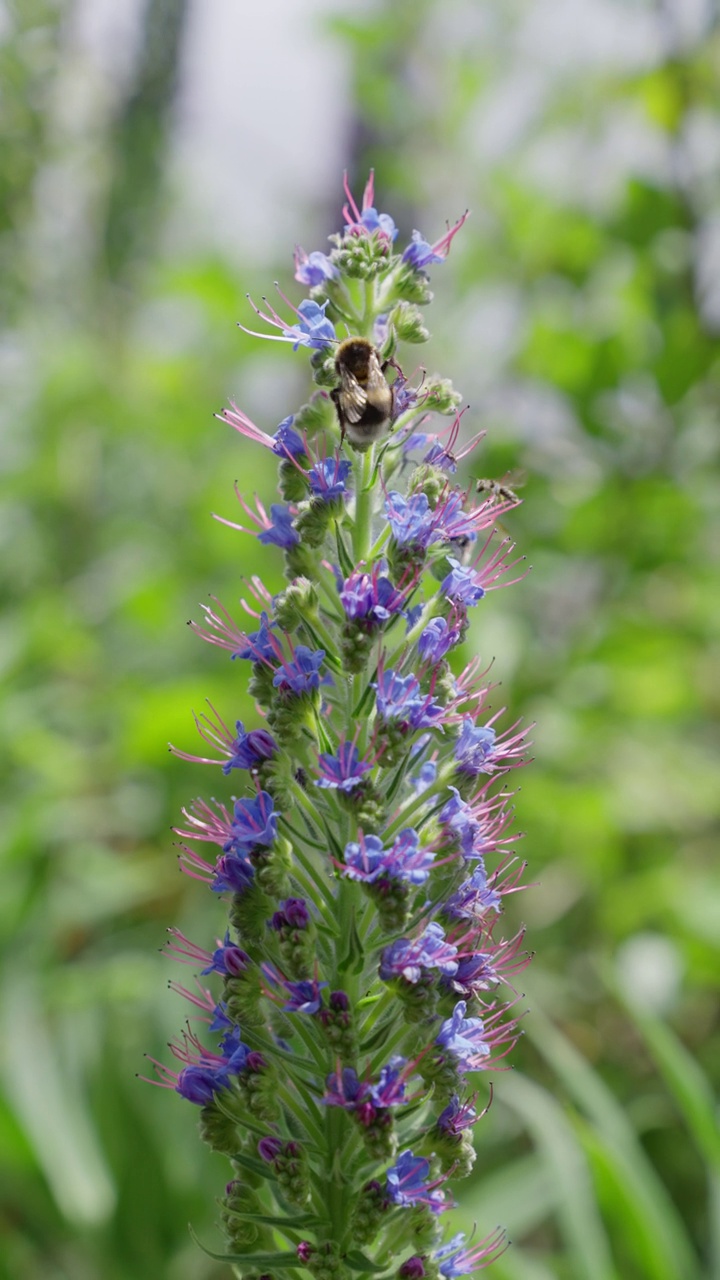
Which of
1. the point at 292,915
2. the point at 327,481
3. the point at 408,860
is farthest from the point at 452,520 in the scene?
the point at 292,915

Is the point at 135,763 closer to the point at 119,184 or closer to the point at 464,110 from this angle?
the point at 464,110

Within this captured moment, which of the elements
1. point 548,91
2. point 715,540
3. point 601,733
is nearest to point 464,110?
point 548,91

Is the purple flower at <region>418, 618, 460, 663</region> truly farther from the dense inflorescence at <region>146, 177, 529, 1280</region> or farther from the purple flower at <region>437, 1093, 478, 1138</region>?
the purple flower at <region>437, 1093, 478, 1138</region>

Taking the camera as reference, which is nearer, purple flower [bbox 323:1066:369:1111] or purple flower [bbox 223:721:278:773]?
purple flower [bbox 323:1066:369:1111]

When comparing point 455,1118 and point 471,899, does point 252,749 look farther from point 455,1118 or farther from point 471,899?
point 455,1118

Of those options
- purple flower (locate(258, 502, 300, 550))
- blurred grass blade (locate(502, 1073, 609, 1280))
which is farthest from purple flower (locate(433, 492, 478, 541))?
blurred grass blade (locate(502, 1073, 609, 1280))

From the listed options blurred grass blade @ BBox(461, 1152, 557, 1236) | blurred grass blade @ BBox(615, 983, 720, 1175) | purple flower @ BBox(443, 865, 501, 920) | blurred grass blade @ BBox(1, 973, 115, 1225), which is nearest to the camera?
purple flower @ BBox(443, 865, 501, 920)

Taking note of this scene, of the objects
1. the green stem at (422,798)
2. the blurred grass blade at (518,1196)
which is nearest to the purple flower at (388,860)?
the green stem at (422,798)
